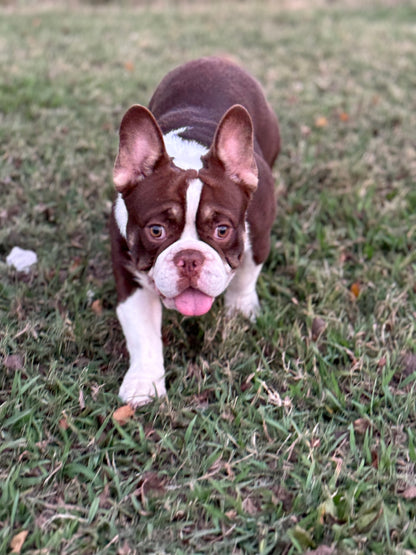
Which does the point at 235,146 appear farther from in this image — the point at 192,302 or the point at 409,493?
the point at 409,493

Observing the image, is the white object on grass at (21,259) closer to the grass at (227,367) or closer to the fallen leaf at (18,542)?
the grass at (227,367)

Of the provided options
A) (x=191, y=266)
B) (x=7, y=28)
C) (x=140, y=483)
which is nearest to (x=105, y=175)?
(x=191, y=266)

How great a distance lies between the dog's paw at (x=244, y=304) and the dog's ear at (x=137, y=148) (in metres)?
1.06

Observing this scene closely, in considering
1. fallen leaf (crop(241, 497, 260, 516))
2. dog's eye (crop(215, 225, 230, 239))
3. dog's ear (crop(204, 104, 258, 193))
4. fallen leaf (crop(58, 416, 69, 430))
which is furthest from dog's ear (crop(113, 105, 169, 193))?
fallen leaf (crop(241, 497, 260, 516))

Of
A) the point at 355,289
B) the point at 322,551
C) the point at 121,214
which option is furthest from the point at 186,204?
the point at 355,289

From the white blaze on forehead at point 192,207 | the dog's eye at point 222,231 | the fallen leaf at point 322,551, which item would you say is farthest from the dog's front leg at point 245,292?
the fallen leaf at point 322,551

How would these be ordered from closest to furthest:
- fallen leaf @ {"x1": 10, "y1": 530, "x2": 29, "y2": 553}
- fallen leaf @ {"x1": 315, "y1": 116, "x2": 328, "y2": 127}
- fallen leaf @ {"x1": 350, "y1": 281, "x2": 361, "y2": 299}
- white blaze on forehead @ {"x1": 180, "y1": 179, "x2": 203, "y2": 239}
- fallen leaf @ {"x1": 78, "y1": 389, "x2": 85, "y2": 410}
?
fallen leaf @ {"x1": 10, "y1": 530, "x2": 29, "y2": 553}, white blaze on forehead @ {"x1": 180, "y1": 179, "x2": 203, "y2": 239}, fallen leaf @ {"x1": 78, "y1": 389, "x2": 85, "y2": 410}, fallen leaf @ {"x1": 350, "y1": 281, "x2": 361, "y2": 299}, fallen leaf @ {"x1": 315, "y1": 116, "x2": 328, "y2": 127}

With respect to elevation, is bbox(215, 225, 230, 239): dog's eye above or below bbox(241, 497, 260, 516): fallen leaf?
above

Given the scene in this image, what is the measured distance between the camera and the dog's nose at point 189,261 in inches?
109

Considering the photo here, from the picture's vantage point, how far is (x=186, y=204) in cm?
282

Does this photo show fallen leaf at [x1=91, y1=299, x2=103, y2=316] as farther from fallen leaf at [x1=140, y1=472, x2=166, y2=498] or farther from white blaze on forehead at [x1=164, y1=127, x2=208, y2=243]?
fallen leaf at [x1=140, y1=472, x2=166, y2=498]

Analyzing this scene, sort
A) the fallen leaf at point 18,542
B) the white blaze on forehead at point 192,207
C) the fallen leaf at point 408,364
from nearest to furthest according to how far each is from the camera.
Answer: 1. the fallen leaf at point 18,542
2. the white blaze on forehead at point 192,207
3. the fallen leaf at point 408,364

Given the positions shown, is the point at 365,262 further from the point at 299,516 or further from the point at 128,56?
the point at 128,56

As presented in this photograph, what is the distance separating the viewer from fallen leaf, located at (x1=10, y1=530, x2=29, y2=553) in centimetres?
241
